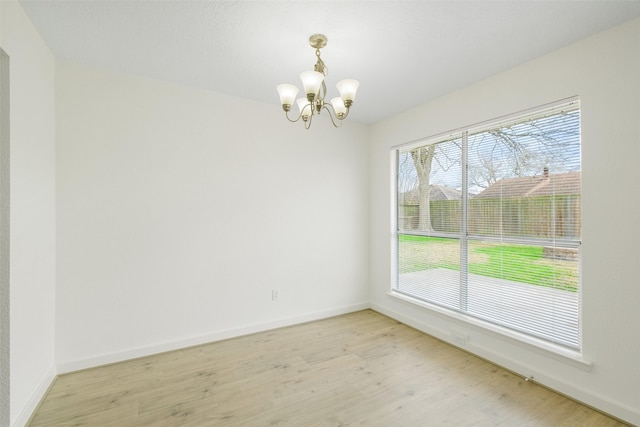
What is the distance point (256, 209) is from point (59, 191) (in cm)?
170

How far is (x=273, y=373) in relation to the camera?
2447 mm

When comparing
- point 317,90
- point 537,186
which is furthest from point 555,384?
point 317,90

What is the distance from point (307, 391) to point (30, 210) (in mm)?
2333

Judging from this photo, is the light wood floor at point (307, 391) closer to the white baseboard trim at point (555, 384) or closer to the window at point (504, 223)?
the white baseboard trim at point (555, 384)

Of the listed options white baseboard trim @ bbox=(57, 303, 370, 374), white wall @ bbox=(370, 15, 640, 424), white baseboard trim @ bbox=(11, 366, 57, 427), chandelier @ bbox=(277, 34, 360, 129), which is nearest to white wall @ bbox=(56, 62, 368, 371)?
white baseboard trim @ bbox=(57, 303, 370, 374)

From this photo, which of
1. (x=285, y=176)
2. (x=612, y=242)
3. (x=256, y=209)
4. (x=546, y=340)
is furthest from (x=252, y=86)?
(x=546, y=340)

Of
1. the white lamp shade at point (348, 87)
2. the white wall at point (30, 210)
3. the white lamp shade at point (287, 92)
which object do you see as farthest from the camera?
the white lamp shade at point (287, 92)

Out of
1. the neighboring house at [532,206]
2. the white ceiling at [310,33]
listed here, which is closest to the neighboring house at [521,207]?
the neighboring house at [532,206]

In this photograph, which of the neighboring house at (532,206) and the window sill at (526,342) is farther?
the neighboring house at (532,206)

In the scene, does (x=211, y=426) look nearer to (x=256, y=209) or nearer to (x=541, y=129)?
(x=256, y=209)

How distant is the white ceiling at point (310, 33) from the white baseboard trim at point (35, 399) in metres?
2.52

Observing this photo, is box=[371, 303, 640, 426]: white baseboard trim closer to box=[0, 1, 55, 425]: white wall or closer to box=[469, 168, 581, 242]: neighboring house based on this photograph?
box=[469, 168, 581, 242]: neighboring house

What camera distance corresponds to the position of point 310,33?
2014mm

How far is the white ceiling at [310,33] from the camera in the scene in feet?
5.84
